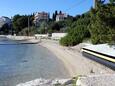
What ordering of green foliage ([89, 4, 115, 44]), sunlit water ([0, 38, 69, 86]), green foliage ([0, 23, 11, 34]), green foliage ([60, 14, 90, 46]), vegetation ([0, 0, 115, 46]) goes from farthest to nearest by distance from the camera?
green foliage ([0, 23, 11, 34]) → green foliage ([60, 14, 90, 46]) → sunlit water ([0, 38, 69, 86]) → vegetation ([0, 0, 115, 46]) → green foliage ([89, 4, 115, 44])

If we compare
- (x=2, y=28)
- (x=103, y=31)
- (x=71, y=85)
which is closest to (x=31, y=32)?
(x=2, y=28)

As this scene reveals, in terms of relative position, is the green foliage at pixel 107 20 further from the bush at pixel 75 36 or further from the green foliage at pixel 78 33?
the bush at pixel 75 36

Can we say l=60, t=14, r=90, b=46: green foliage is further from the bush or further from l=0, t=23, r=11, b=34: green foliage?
l=0, t=23, r=11, b=34: green foliage

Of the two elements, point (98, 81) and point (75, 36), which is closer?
point (98, 81)

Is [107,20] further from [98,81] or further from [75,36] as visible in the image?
[75,36]

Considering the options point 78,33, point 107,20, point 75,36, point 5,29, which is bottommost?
point 5,29

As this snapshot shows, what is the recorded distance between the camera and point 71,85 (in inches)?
415

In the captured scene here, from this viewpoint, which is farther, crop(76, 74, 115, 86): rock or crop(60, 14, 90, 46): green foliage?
crop(60, 14, 90, 46): green foliage

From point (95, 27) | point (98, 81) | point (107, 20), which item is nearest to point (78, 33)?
point (95, 27)

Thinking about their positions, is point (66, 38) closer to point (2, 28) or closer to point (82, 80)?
point (82, 80)

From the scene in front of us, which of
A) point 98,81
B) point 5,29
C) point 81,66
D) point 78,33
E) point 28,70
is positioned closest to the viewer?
point 98,81

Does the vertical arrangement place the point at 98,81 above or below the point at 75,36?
below

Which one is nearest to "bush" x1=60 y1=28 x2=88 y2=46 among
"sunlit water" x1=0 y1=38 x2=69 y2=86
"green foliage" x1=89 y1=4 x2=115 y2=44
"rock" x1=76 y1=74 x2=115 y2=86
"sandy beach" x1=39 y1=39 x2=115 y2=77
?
"sunlit water" x1=0 y1=38 x2=69 y2=86

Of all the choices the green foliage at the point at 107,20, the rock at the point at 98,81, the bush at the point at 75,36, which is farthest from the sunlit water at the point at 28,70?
the bush at the point at 75,36
